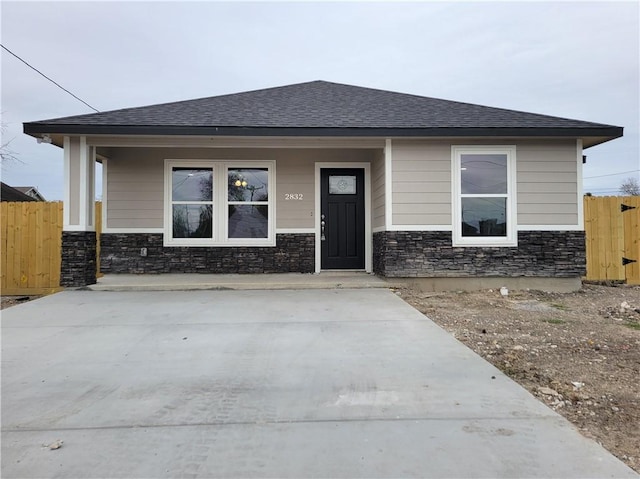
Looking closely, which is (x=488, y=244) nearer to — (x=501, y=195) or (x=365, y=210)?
(x=501, y=195)

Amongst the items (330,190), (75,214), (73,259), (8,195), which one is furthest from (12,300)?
(8,195)

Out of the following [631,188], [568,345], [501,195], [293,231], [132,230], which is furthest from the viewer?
[631,188]

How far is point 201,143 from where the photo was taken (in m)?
7.55

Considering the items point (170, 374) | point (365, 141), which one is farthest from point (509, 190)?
point (170, 374)

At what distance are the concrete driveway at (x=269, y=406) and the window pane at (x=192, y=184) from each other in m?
4.39

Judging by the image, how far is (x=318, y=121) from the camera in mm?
7555

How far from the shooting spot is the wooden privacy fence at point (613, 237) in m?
8.61

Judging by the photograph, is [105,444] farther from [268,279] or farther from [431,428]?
[268,279]

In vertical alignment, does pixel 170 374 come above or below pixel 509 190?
below

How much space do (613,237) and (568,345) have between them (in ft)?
19.3

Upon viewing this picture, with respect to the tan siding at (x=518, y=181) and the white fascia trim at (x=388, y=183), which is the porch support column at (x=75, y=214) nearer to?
the white fascia trim at (x=388, y=183)

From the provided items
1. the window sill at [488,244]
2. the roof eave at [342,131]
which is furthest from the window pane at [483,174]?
the window sill at [488,244]

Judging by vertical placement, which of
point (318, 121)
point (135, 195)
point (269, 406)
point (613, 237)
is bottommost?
point (269, 406)

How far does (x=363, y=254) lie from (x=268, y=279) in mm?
2336
